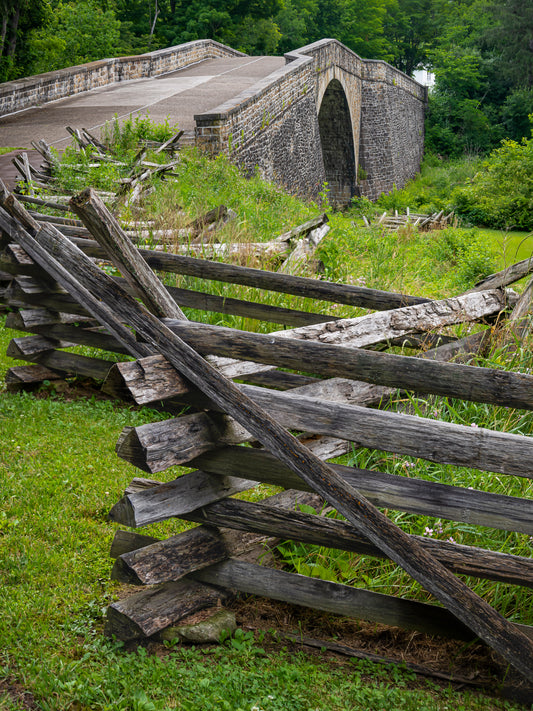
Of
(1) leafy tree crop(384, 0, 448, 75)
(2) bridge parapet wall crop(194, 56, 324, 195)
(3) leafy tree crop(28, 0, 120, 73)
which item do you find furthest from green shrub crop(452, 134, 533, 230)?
(1) leafy tree crop(384, 0, 448, 75)

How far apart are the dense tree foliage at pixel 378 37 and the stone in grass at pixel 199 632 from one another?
2328 cm

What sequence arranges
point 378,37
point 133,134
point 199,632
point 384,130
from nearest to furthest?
point 199,632
point 133,134
point 384,130
point 378,37

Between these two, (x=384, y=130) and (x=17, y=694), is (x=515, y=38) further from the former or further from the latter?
(x=17, y=694)

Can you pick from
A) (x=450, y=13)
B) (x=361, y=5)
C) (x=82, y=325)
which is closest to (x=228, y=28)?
(x=361, y=5)

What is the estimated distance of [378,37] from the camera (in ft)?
169

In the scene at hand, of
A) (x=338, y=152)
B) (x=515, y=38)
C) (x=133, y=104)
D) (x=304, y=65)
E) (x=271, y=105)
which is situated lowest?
(x=338, y=152)

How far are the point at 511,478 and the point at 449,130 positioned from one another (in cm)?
4557

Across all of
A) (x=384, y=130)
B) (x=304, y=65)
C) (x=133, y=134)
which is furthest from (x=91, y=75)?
(x=384, y=130)

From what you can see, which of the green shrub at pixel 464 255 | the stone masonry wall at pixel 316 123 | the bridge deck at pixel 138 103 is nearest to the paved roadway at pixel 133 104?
the bridge deck at pixel 138 103

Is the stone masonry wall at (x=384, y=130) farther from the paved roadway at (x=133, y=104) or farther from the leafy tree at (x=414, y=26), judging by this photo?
the leafy tree at (x=414, y=26)

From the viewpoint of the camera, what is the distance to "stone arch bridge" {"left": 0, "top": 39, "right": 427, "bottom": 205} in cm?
1533

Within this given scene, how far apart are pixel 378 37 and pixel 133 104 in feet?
132

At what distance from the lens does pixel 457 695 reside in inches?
106

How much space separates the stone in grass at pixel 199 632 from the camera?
115 inches
